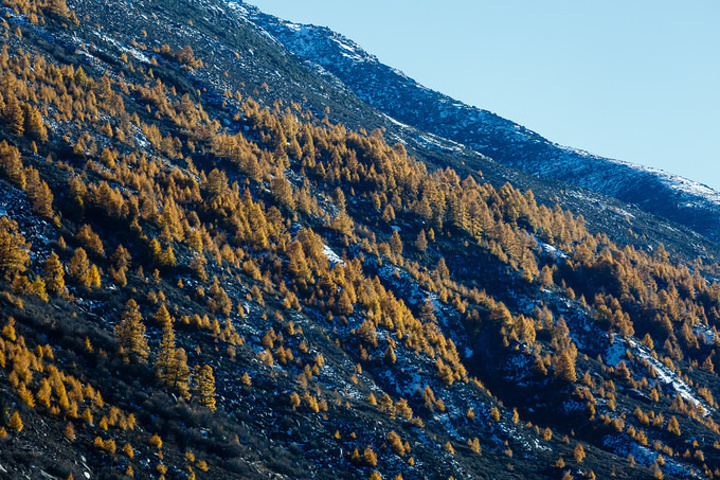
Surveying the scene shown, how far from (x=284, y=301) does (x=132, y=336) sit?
86.7ft

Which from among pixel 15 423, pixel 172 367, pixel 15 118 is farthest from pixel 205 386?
pixel 15 118

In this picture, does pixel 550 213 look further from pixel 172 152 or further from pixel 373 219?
pixel 172 152

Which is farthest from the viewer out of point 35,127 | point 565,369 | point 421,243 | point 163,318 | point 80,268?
point 421,243

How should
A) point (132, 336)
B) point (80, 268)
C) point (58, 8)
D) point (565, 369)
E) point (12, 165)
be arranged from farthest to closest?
point (58, 8), point (565, 369), point (12, 165), point (80, 268), point (132, 336)

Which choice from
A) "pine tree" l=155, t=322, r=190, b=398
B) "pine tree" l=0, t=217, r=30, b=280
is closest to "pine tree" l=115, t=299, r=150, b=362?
"pine tree" l=155, t=322, r=190, b=398

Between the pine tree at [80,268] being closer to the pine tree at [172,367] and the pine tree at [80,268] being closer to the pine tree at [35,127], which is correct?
the pine tree at [172,367]

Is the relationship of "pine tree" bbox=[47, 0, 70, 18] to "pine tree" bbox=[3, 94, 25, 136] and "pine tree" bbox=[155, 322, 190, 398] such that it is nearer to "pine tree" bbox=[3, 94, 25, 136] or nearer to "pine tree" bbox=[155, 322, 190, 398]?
"pine tree" bbox=[3, 94, 25, 136]

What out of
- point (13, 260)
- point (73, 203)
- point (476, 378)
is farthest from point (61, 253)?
point (476, 378)

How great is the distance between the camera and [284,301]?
74938 mm

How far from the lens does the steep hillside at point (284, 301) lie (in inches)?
1842

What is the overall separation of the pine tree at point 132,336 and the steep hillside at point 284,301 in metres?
0.19

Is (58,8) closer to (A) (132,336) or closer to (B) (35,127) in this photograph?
(B) (35,127)

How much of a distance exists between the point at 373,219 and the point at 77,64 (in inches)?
2670

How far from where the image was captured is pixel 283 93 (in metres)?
156
